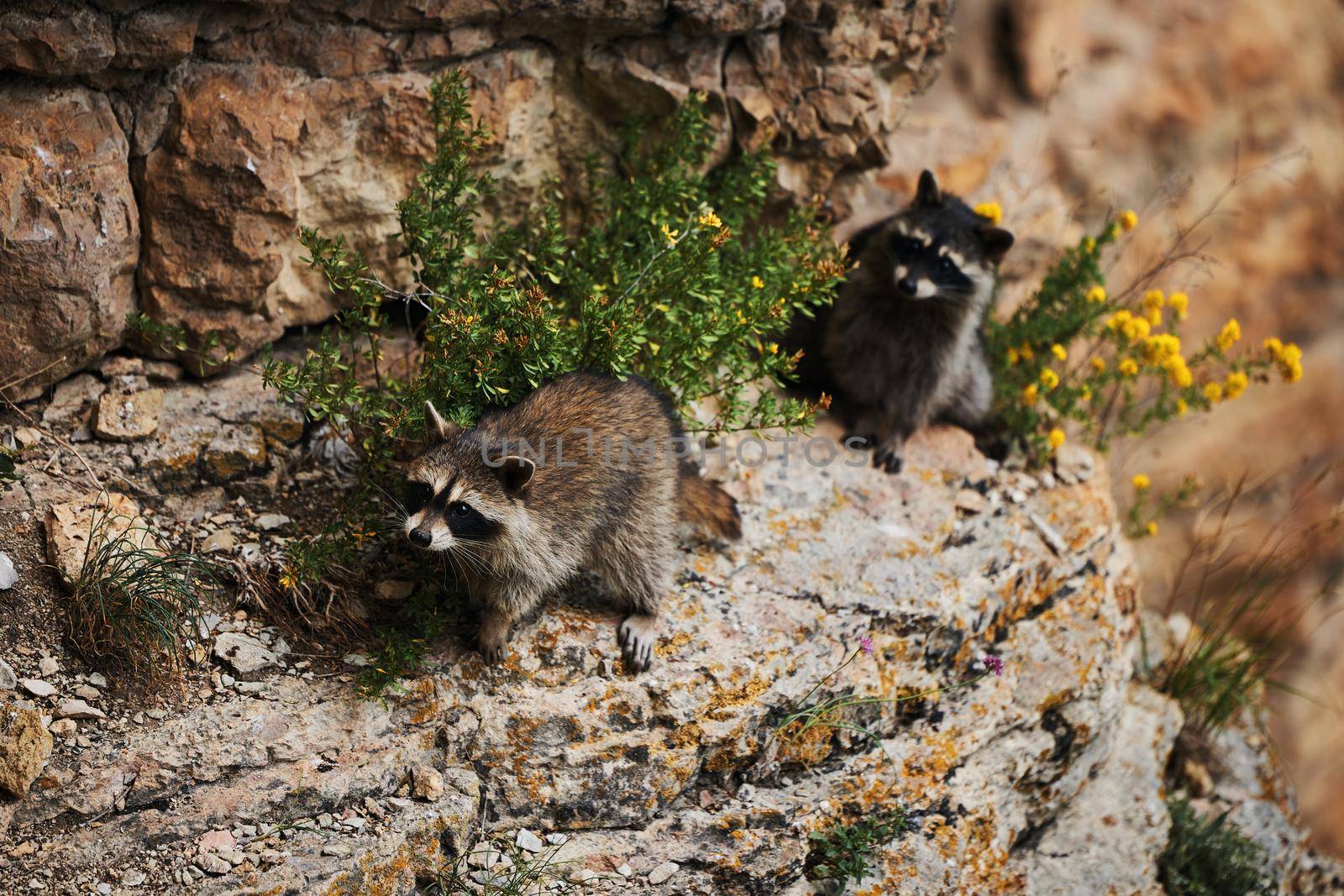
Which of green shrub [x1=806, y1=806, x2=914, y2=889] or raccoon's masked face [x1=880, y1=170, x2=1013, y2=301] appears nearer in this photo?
green shrub [x1=806, y1=806, x2=914, y2=889]

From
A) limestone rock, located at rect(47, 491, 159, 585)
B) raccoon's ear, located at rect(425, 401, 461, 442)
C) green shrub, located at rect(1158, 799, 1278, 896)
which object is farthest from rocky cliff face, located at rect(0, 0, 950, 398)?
green shrub, located at rect(1158, 799, 1278, 896)

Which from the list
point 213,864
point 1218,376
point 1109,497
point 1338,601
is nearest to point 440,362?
point 213,864

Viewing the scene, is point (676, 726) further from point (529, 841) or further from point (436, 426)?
point (436, 426)

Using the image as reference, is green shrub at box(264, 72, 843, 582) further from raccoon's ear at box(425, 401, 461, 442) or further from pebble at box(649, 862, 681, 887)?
pebble at box(649, 862, 681, 887)

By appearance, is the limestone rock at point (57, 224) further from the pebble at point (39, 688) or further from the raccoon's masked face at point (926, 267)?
the raccoon's masked face at point (926, 267)

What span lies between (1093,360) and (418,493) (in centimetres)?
337

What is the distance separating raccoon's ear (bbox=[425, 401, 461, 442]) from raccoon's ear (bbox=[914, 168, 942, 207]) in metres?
2.60

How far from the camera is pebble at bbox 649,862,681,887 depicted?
3.53 m

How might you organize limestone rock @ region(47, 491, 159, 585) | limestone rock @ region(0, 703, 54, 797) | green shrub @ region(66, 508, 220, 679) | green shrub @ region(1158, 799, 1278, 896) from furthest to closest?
1. green shrub @ region(1158, 799, 1278, 896)
2. limestone rock @ region(47, 491, 159, 585)
3. green shrub @ region(66, 508, 220, 679)
4. limestone rock @ region(0, 703, 54, 797)

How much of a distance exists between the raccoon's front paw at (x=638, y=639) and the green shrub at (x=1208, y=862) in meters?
2.43

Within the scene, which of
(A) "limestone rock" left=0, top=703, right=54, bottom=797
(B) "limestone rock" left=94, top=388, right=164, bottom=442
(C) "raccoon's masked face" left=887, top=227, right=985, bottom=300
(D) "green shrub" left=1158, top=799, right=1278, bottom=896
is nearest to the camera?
(A) "limestone rock" left=0, top=703, right=54, bottom=797

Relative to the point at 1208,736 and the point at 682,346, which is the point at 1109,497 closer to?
the point at 1208,736

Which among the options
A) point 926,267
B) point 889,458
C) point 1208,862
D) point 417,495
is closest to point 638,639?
point 417,495

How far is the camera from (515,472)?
355cm
